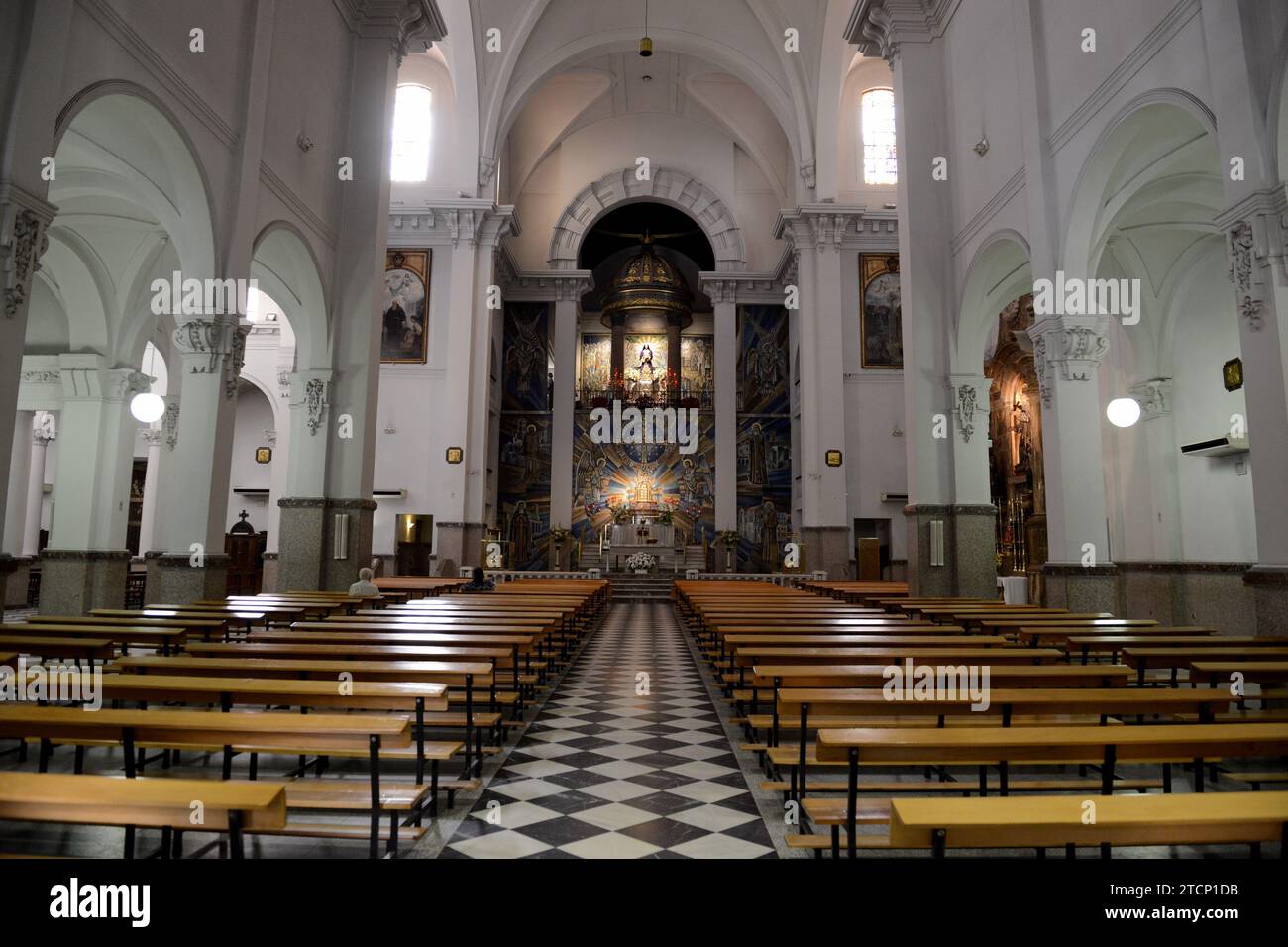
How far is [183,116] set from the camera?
7.95 metres

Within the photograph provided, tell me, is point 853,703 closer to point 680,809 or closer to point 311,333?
point 680,809

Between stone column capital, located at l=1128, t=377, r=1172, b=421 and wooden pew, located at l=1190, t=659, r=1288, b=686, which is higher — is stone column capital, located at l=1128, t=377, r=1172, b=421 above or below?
above

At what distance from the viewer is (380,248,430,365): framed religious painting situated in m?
20.2

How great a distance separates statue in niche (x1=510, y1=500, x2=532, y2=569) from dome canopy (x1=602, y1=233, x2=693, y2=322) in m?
→ 7.31

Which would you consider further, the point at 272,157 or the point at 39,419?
the point at 39,419

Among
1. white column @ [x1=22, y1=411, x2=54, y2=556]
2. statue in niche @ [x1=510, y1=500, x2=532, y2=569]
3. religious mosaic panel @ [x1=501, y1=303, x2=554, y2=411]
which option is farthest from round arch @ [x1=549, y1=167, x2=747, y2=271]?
white column @ [x1=22, y1=411, x2=54, y2=556]

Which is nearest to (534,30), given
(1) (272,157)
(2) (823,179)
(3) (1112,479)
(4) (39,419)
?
(2) (823,179)

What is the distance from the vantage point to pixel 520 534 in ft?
79.9

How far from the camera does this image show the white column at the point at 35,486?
16.3 meters

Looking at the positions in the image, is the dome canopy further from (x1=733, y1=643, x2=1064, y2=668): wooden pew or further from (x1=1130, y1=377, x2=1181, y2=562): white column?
(x1=733, y1=643, x2=1064, y2=668): wooden pew

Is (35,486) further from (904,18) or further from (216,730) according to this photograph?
(904,18)

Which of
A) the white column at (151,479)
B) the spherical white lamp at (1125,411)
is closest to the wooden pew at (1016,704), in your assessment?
the spherical white lamp at (1125,411)

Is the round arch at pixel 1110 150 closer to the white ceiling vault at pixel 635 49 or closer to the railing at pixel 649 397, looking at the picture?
the white ceiling vault at pixel 635 49
